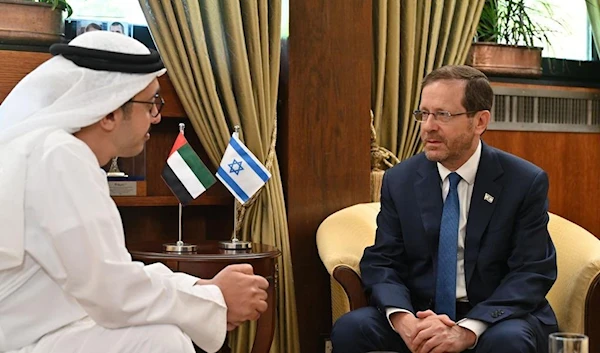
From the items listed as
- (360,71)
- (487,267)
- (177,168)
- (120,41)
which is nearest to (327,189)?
(360,71)

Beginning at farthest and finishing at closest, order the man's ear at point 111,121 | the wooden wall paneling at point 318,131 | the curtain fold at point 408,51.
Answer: the curtain fold at point 408,51, the wooden wall paneling at point 318,131, the man's ear at point 111,121

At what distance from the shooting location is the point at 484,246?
10.4 ft

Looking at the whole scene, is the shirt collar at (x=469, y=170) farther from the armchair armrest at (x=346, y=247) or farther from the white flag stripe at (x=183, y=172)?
the white flag stripe at (x=183, y=172)

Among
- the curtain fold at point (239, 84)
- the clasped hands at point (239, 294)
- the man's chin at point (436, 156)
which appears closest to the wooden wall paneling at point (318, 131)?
the curtain fold at point (239, 84)

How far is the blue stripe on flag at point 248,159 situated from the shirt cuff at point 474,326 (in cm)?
111

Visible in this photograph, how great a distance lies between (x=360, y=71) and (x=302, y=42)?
33cm

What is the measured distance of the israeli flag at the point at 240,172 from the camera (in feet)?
12.1

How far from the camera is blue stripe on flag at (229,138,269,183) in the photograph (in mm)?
3695

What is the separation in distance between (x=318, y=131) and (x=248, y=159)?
0.54 m

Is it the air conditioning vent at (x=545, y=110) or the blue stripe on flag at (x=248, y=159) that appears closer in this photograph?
the blue stripe on flag at (x=248, y=159)

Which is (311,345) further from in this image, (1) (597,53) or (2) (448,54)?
(1) (597,53)

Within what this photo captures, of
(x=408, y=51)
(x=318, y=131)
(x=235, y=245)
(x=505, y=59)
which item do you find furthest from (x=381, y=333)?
(x=505, y=59)

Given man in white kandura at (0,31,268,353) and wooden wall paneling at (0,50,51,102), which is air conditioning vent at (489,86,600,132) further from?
man in white kandura at (0,31,268,353)

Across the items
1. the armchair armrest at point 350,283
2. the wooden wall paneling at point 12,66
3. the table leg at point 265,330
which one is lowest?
the table leg at point 265,330
